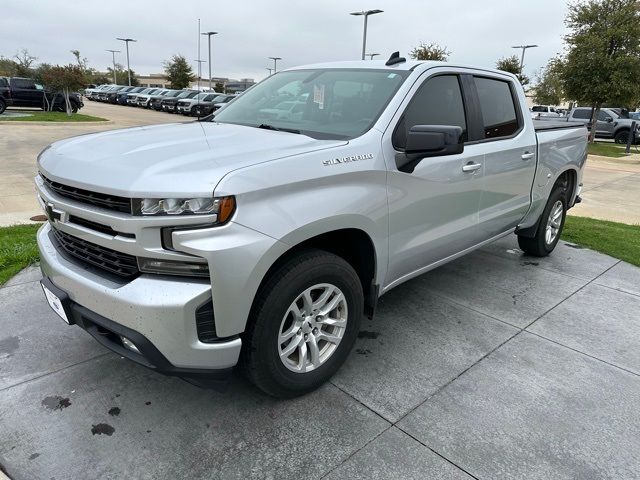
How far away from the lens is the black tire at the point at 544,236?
5.16 meters

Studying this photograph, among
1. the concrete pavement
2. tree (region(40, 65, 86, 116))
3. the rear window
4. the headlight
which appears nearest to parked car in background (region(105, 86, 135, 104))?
tree (region(40, 65, 86, 116))

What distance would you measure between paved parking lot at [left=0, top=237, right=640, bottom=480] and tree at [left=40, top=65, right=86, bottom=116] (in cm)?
2253

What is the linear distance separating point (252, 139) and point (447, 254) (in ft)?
5.77

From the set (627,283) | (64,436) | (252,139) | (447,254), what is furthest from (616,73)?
(64,436)

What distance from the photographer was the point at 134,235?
217 cm

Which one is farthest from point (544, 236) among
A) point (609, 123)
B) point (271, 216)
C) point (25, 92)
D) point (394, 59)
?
point (25, 92)

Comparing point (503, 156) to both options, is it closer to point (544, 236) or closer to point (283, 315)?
point (544, 236)

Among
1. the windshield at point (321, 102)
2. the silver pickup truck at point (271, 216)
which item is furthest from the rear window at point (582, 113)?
the windshield at point (321, 102)

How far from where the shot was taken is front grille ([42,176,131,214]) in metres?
2.20

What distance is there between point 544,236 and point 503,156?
169cm

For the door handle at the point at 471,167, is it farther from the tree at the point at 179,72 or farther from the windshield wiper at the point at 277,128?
the tree at the point at 179,72

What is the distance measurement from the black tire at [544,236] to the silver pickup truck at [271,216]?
4.97 ft

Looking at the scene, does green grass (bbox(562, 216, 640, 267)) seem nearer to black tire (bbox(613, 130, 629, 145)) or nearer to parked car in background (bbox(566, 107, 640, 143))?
parked car in background (bbox(566, 107, 640, 143))

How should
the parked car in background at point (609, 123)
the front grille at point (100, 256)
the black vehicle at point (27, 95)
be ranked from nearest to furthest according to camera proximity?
the front grille at point (100, 256)
the black vehicle at point (27, 95)
the parked car in background at point (609, 123)
